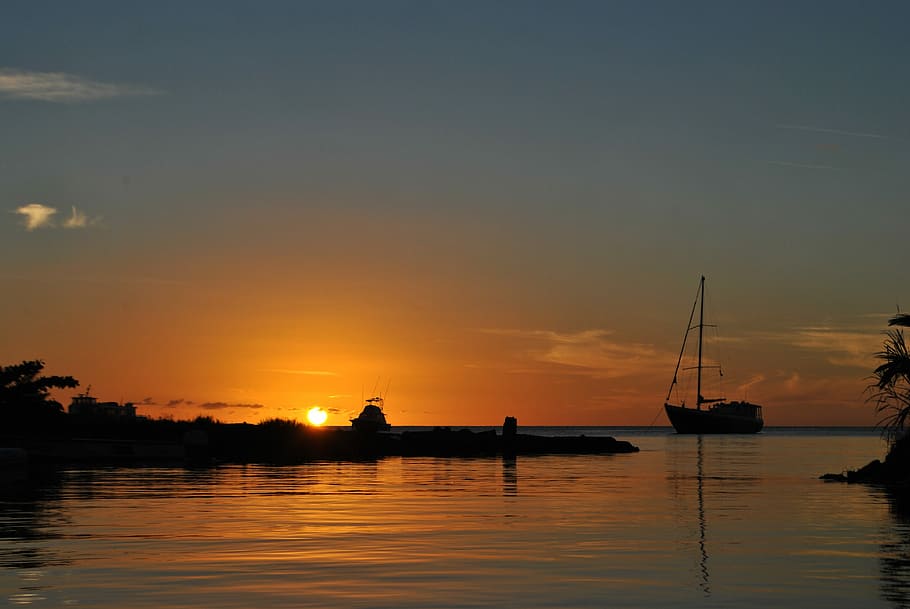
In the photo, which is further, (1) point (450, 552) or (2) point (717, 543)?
(2) point (717, 543)

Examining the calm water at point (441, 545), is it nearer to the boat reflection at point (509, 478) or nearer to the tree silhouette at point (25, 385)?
the boat reflection at point (509, 478)

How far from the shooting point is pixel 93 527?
29312mm

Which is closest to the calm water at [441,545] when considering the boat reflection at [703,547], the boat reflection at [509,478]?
the boat reflection at [703,547]

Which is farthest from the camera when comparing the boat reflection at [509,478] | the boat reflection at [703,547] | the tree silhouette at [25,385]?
the tree silhouette at [25,385]

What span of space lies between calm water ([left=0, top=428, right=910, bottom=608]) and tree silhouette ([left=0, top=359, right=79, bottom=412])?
1003 inches

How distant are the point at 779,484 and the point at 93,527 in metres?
35.2

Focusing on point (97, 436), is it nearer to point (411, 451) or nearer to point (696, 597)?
point (411, 451)

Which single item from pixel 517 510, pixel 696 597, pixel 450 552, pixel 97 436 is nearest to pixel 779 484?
pixel 517 510

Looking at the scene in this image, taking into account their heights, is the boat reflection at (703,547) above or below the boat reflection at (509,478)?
below

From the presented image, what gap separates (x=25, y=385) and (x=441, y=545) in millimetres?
53672

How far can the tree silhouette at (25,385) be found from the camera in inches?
2849

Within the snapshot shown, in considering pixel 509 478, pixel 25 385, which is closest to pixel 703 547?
pixel 509 478

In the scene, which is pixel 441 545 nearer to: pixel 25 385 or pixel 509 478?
pixel 509 478

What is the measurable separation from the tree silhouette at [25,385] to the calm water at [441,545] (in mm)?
25479
